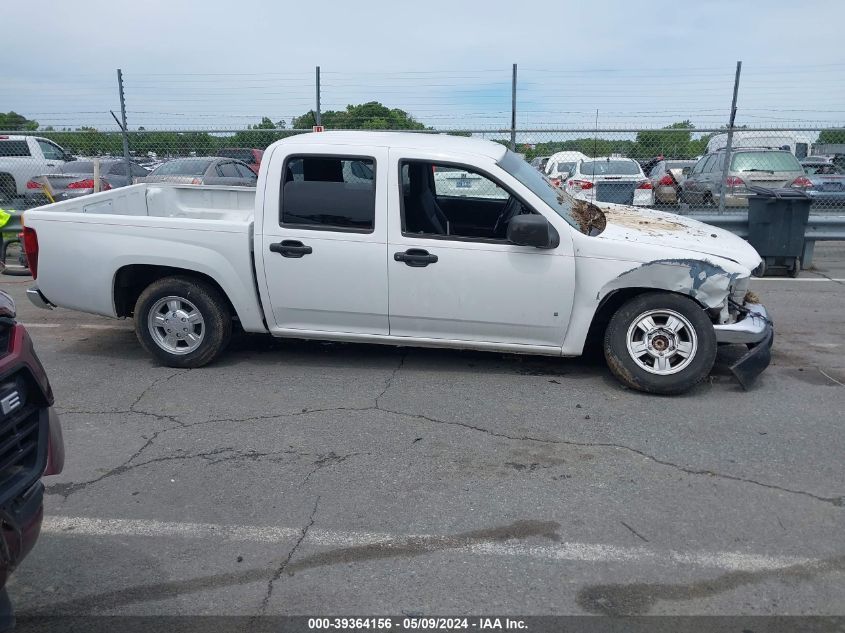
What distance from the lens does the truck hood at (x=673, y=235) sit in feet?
17.9

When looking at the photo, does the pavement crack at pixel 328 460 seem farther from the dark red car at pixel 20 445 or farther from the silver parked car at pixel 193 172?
the silver parked car at pixel 193 172

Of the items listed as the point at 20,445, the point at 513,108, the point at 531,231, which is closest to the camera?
the point at 20,445

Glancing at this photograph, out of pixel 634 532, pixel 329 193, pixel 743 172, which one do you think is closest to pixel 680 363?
pixel 634 532

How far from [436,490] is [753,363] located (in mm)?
2667

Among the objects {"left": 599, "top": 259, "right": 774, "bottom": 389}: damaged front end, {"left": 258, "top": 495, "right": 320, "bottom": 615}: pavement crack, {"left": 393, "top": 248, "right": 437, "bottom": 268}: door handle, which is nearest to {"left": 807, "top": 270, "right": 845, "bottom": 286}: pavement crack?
{"left": 599, "top": 259, "right": 774, "bottom": 389}: damaged front end

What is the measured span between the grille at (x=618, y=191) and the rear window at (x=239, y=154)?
6.89 metres

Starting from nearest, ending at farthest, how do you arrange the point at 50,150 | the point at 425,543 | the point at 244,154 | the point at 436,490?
the point at 425,543, the point at 436,490, the point at 244,154, the point at 50,150

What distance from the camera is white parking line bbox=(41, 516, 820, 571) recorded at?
347 centimetres

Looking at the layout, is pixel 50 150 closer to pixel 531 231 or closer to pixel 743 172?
pixel 743 172

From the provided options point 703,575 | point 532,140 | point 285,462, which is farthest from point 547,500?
point 532,140

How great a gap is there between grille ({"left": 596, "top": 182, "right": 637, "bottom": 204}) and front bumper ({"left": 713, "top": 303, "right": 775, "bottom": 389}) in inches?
260

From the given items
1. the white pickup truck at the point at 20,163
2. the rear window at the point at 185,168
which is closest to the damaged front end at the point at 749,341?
the rear window at the point at 185,168

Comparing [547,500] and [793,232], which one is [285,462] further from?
[793,232]

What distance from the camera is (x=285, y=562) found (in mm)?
3486
